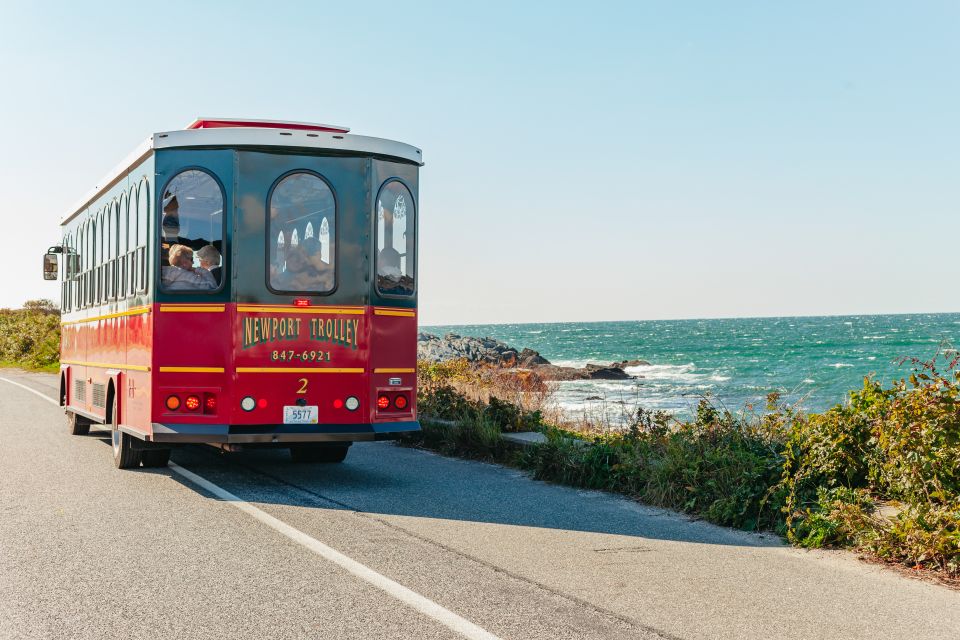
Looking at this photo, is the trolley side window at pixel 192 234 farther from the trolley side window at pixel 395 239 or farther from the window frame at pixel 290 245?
the trolley side window at pixel 395 239

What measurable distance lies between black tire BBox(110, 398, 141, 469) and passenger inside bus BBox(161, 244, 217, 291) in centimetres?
213

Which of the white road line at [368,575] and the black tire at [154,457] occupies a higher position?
the black tire at [154,457]

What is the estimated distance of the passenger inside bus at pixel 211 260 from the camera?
379 inches

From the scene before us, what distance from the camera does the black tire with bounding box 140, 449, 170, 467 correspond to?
11109mm

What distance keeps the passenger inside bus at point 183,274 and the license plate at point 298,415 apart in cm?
143

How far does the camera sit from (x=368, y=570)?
646 cm

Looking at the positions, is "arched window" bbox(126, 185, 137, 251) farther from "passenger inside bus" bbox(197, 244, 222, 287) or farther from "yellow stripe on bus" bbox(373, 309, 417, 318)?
"yellow stripe on bus" bbox(373, 309, 417, 318)

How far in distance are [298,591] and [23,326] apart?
43.6 meters

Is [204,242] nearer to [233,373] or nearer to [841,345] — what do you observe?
[233,373]

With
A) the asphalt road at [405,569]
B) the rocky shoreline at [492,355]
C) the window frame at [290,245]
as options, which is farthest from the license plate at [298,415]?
the rocky shoreline at [492,355]

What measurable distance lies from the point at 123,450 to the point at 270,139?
4.00 meters

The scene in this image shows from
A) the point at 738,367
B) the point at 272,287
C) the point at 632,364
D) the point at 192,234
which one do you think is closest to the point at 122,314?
the point at 192,234

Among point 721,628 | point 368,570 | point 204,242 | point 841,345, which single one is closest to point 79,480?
point 204,242

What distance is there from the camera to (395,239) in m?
10.3
